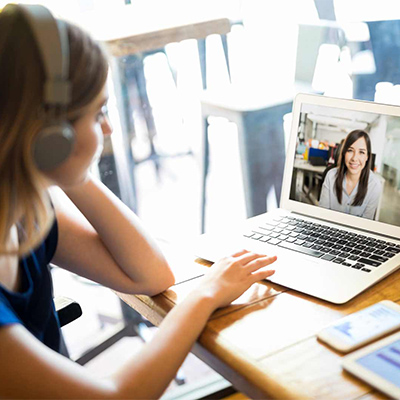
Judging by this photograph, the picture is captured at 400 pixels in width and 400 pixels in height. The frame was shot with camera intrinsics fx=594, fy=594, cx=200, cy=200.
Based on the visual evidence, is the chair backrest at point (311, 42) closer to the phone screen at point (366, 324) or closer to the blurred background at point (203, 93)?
the blurred background at point (203, 93)

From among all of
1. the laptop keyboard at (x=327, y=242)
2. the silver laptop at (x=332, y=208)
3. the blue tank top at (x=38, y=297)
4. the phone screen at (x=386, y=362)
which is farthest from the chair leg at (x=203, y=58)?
the phone screen at (x=386, y=362)

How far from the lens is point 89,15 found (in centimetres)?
171

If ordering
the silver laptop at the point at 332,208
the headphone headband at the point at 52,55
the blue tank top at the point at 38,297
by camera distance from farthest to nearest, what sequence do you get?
the silver laptop at the point at 332,208, the blue tank top at the point at 38,297, the headphone headband at the point at 52,55

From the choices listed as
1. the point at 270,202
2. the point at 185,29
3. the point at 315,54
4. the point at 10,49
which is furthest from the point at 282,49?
the point at 10,49

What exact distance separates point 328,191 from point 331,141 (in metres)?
0.10

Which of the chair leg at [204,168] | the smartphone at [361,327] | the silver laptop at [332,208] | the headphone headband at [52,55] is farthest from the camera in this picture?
the chair leg at [204,168]

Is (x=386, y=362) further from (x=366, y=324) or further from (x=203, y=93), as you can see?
(x=203, y=93)

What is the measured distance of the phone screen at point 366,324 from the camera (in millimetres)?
853

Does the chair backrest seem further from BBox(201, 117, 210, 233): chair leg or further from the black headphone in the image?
the black headphone

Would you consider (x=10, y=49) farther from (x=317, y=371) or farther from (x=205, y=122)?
(x=205, y=122)

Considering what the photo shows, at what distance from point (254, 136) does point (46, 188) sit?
131 centimetres

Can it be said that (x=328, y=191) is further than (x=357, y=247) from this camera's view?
Yes

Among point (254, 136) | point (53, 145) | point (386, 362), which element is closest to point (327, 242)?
point (386, 362)

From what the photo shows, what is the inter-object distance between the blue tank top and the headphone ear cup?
9.7 inches
